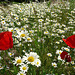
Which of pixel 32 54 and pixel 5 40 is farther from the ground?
pixel 5 40

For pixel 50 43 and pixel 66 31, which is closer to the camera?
pixel 50 43

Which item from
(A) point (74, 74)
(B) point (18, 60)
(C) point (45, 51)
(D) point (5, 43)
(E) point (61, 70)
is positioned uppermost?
(D) point (5, 43)

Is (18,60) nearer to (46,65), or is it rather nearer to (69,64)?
(46,65)

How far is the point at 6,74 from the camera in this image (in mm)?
1323

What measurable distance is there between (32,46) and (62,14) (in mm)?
2299

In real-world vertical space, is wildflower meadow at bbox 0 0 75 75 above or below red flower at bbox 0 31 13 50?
below

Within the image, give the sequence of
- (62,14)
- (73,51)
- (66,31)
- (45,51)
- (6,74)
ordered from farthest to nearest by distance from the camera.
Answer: (62,14) → (66,31) → (73,51) → (45,51) → (6,74)

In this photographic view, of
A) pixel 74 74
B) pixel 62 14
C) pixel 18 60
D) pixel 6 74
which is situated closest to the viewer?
pixel 18 60

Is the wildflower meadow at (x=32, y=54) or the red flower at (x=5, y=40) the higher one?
the red flower at (x=5, y=40)

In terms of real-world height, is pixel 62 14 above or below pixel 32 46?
above

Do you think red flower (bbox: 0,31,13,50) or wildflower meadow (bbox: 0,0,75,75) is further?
wildflower meadow (bbox: 0,0,75,75)

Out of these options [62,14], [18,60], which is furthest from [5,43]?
[62,14]

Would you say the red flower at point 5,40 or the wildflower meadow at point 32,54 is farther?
the wildflower meadow at point 32,54

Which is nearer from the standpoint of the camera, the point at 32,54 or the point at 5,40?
the point at 5,40
